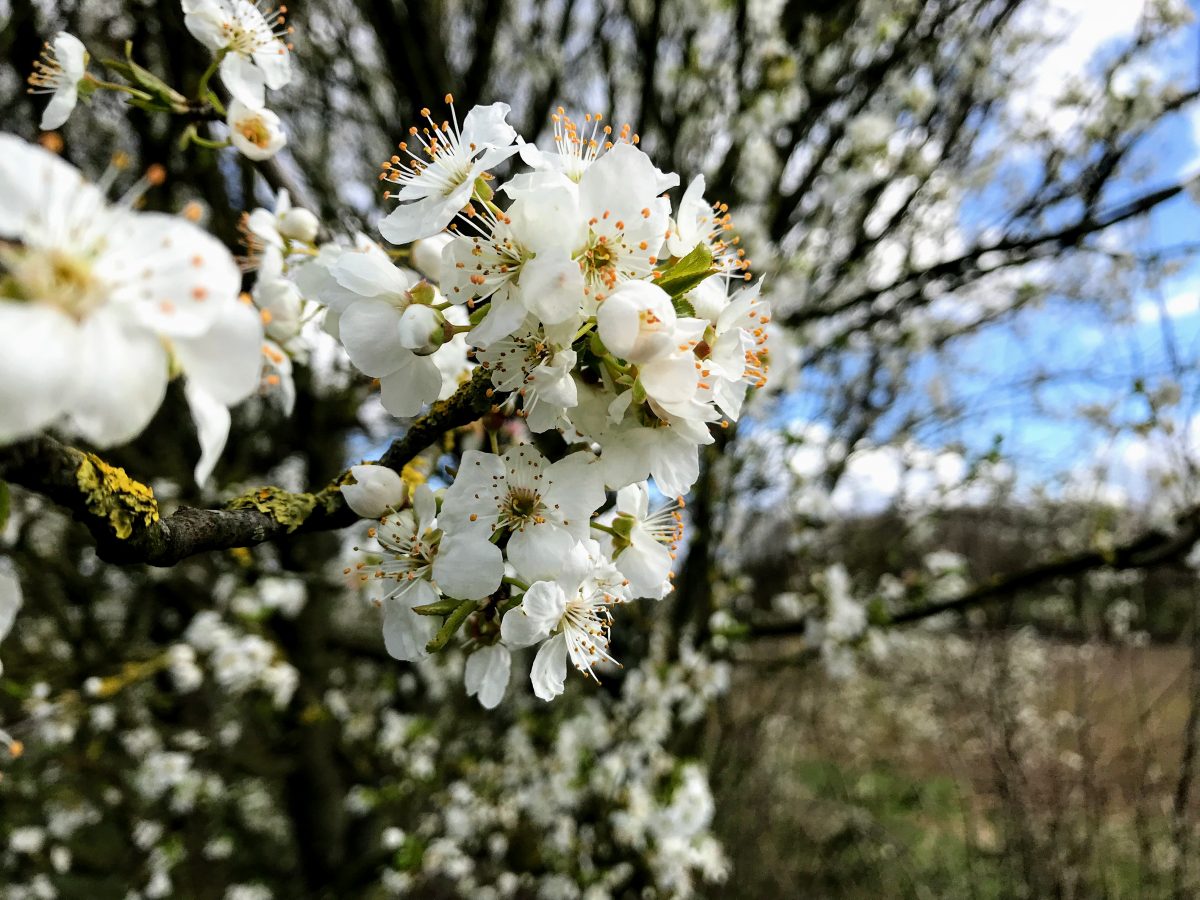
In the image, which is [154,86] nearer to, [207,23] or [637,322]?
[207,23]

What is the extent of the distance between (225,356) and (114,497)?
0.24m

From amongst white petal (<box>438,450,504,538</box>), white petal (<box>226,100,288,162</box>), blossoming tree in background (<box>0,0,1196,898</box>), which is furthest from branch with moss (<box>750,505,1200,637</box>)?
white petal (<box>226,100,288,162</box>)

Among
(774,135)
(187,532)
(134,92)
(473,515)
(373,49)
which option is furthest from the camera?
(373,49)

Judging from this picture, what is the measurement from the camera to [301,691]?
181 inches

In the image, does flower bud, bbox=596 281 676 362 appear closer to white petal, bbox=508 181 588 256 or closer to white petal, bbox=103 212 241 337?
white petal, bbox=508 181 588 256

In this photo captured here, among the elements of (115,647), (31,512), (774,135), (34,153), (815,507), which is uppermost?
(774,135)

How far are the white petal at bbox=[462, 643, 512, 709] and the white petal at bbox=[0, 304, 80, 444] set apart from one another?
0.61 m

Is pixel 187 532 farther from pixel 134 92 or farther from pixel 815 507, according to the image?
pixel 815 507

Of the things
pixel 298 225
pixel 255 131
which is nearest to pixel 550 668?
pixel 298 225

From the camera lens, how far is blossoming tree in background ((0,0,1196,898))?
2.34 feet

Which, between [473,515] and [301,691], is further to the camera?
[301,691]

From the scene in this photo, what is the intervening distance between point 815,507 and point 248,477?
3.77m

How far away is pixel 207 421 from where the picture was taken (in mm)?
570

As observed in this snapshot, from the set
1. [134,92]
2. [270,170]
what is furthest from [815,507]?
[134,92]
